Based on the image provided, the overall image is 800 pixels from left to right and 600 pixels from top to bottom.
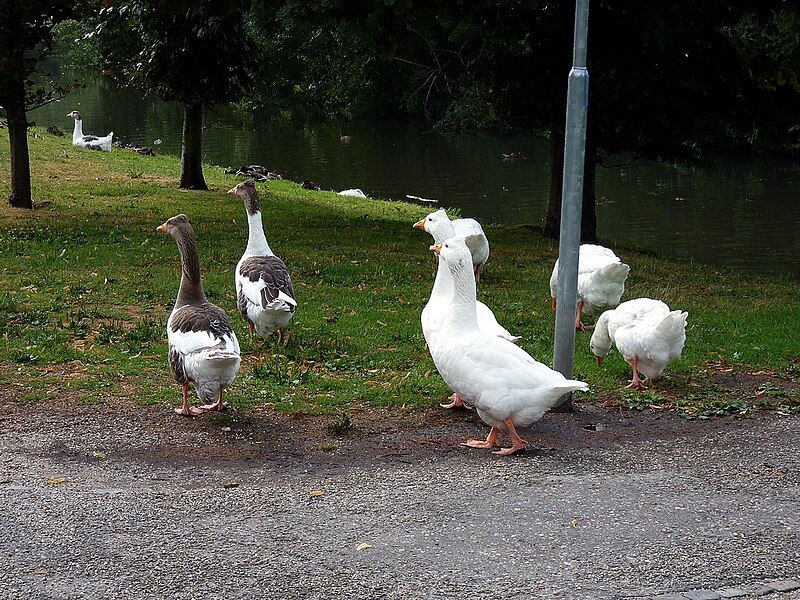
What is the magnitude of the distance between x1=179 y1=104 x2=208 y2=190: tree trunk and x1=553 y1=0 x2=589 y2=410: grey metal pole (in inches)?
625

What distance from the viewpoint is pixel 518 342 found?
10.7m

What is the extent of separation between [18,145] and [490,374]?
1354 cm

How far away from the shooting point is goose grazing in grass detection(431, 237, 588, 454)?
7031 mm

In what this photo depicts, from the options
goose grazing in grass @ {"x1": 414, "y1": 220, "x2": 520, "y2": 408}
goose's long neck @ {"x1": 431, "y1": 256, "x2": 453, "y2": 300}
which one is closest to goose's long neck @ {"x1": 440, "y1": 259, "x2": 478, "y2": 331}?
goose grazing in grass @ {"x1": 414, "y1": 220, "x2": 520, "y2": 408}

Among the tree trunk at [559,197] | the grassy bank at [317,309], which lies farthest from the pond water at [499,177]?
the grassy bank at [317,309]

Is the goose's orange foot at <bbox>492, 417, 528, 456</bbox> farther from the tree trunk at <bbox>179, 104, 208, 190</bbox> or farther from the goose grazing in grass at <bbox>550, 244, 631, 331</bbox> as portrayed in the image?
the tree trunk at <bbox>179, 104, 208, 190</bbox>

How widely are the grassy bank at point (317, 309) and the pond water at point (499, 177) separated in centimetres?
663

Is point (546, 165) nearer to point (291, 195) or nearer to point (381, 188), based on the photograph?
point (381, 188)

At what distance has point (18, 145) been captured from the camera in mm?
17781

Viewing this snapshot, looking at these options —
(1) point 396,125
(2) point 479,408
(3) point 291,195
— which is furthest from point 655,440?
(1) point 396,125

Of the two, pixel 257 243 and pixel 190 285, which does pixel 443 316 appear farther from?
pixel 257 243

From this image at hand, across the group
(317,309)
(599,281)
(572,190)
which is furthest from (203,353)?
(599,281)

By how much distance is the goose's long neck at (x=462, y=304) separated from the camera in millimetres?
7625

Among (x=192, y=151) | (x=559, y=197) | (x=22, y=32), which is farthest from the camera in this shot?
(x=192, y=151)
